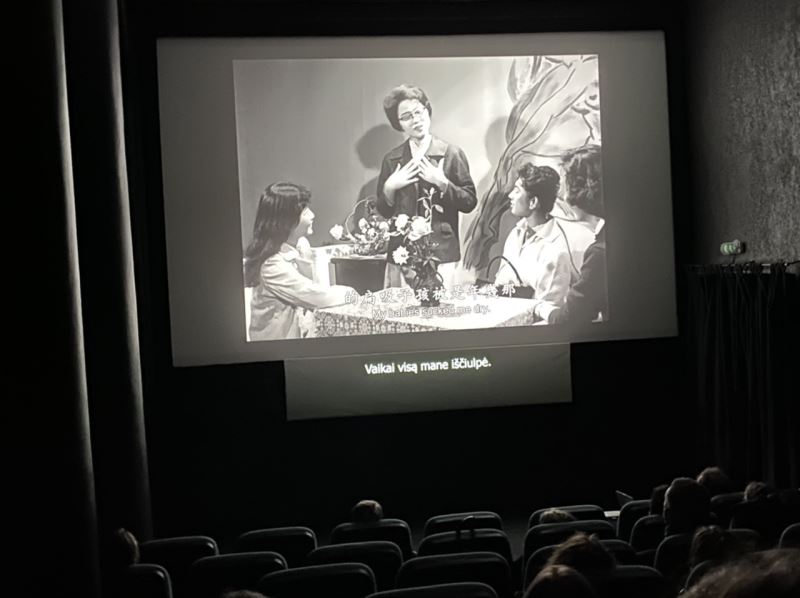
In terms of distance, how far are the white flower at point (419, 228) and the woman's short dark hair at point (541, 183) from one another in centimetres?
94

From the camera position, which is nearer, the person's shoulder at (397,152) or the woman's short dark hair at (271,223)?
the woman's short dark hair at (271,223)

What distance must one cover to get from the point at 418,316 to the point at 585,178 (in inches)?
77.1

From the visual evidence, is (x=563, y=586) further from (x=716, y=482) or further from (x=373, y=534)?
(x=716, y=482)

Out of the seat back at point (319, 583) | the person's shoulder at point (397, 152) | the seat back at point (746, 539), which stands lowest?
the seat back at point (319, 583)

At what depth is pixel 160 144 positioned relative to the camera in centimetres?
861

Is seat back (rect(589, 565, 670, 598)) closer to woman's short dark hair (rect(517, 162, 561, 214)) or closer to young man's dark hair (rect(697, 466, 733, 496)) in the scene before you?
young man's dark hair (rect(697, 466, 733, 496))

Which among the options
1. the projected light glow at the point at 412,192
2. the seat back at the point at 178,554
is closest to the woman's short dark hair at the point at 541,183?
the projected light glow at the point at 412,192

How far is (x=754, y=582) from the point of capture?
0.99m

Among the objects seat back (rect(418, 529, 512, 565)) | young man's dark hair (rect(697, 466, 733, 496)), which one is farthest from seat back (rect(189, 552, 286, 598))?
young man's dark hair (rect(697, 466, 733, 496))

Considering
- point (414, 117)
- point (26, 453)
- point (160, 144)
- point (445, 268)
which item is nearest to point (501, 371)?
point (445, 268)

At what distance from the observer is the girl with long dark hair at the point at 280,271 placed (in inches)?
339

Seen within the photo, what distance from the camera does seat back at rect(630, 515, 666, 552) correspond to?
186 inches

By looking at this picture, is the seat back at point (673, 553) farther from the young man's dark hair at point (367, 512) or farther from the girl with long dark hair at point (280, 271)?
the girl with long dark hair at point (280, 271)

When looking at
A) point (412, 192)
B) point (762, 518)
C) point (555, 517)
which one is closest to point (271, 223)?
point (412, 192)
